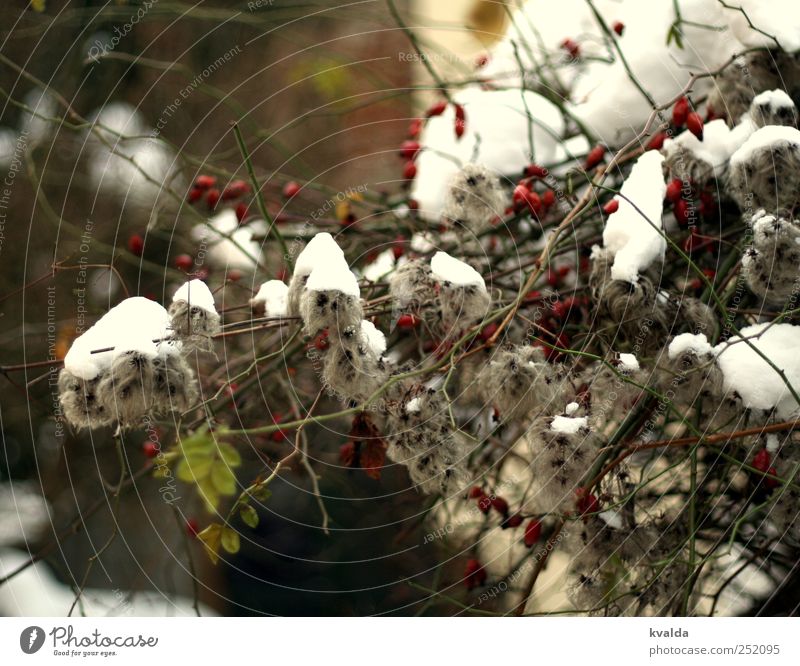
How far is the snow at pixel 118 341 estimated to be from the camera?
0.67m

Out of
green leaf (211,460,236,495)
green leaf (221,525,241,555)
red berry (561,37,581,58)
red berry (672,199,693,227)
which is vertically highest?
red berry (561,37,581,58)

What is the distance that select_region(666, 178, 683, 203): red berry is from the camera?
776 millimetres

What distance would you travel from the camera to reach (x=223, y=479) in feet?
2.40

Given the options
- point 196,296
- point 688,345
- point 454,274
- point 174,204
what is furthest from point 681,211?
point 174,204

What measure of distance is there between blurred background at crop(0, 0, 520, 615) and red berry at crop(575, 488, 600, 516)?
196 mm

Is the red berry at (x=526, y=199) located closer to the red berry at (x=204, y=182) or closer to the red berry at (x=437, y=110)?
the red berry at (x=437, y=110)

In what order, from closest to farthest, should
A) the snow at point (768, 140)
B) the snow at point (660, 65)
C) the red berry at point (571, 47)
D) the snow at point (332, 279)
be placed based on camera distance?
the snow at point (332, 279) → the snow at point (768, 140) → the snow at point (660, 65) → the red berry at point (571, 47)

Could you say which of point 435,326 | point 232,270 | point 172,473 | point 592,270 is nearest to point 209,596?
point 172,473

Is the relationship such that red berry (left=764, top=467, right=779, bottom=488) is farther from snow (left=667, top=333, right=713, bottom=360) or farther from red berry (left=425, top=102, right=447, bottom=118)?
red berry (left=425, top=102, right=447, bottom=118)

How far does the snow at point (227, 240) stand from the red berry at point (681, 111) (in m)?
0.47
